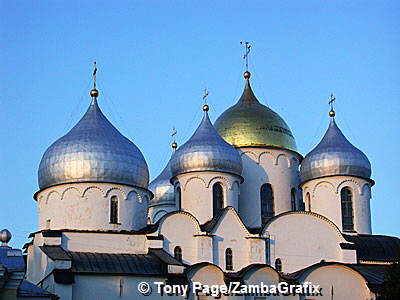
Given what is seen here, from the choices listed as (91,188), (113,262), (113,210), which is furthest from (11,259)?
(113,210)

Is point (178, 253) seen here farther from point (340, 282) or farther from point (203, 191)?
point (340, 282)

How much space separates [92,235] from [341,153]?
10.9 meters

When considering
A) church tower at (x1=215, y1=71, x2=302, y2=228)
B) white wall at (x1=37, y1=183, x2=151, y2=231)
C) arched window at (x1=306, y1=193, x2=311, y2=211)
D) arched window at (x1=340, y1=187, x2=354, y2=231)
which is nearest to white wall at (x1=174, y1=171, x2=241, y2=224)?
church tower at (x1=215, y1=71, x2=302, y2=228)

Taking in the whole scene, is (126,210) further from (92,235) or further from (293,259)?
(293,259)

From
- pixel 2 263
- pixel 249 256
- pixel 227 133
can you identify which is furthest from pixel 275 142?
pixel 2 263

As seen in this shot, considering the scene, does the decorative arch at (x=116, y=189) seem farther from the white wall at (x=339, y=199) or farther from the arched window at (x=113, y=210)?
the white wall at (x=339, y=199)

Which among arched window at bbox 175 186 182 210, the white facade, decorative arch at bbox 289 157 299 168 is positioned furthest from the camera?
decorative arch at bbox 289 157 299 168

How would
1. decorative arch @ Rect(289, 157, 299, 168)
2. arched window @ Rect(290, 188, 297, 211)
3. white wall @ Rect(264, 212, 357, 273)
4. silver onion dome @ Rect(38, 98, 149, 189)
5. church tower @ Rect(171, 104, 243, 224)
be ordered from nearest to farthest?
silver onion dome @ Rect(38, 98, 149, 189) < white wall @ Rect(264, 212, 357, 273) < church tower @ Rect(171, 104, 243, 224) < arched window @ Rect(290, 188, 297, 211) < decorative arch @ Rect(289, 157, 299, 168)

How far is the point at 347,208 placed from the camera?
35.6 meters

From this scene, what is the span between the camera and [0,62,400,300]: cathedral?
30.4 meters

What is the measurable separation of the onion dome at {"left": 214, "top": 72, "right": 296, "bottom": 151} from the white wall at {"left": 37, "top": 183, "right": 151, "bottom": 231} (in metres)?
6.44

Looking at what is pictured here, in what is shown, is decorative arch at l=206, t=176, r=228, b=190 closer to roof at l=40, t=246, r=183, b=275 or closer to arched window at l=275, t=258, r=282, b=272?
arched window at l=275, t=258, r=282, b=272

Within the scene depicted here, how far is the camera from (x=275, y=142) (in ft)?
122

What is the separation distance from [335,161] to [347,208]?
192 cm
